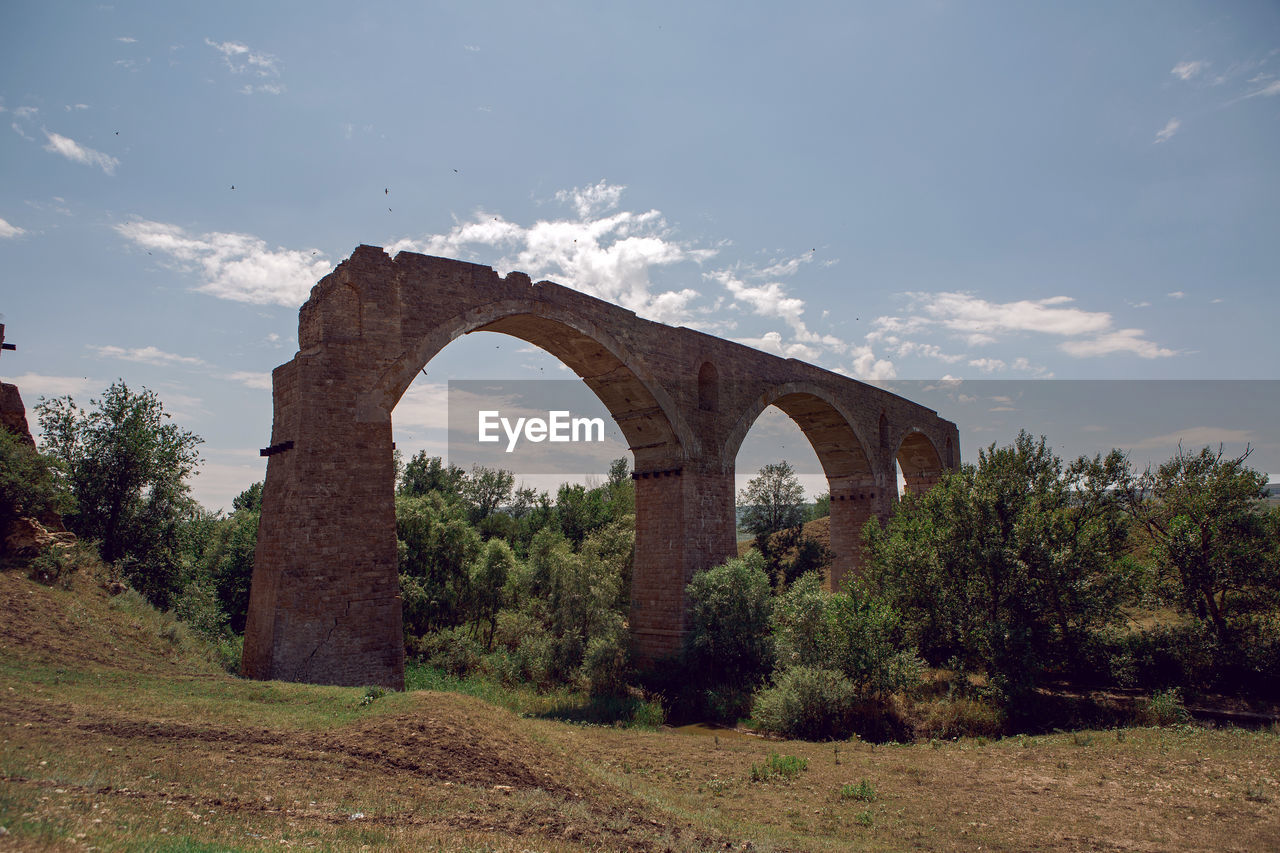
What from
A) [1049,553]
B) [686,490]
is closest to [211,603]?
[686,490]

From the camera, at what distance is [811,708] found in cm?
1069

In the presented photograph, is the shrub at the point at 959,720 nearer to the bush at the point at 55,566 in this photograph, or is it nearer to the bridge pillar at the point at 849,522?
the bridge pillar at the point at 849,522

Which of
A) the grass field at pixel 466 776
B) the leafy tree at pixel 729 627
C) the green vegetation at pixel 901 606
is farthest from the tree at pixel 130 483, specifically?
the leafy tree at pixel 729 627

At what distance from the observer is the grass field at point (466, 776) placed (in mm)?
4270

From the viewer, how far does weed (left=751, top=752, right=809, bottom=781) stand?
7758mm

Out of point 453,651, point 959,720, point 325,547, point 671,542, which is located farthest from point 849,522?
point 325,547

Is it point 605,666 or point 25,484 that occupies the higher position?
point 25,484

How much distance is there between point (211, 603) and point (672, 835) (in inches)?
537

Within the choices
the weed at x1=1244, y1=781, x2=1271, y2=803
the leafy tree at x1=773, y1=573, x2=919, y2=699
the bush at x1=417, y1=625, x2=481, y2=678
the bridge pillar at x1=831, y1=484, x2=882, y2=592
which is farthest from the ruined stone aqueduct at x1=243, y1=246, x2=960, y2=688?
the weed at x1=1244, y1=781, x2=1271, y2=803

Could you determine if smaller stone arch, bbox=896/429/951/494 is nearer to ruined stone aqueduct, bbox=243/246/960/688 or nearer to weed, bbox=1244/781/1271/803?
ruined stone aqueduct, bbox=243/246/960/688

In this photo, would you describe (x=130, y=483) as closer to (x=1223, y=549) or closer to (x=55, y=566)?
(x=55, y=566)

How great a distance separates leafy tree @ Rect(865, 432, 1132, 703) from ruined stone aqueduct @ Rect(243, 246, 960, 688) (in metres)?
3.90

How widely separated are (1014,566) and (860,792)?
19.3 ft

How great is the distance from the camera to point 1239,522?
12.4 m
